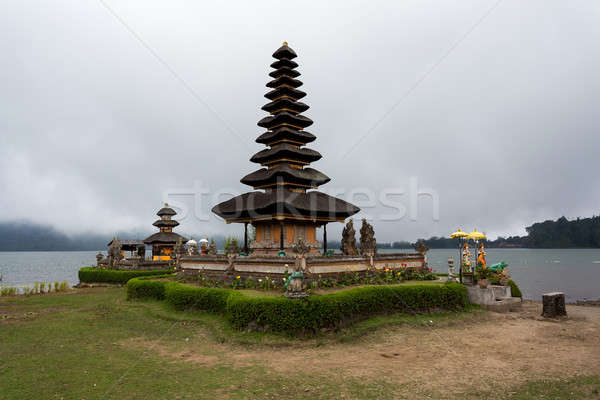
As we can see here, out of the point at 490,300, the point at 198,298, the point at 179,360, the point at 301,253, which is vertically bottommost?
the point at 179,360

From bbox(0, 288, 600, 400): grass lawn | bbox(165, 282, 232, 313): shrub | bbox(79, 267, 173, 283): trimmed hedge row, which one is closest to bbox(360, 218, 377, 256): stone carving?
bbox(0, 288, 600, 400): grass lawn

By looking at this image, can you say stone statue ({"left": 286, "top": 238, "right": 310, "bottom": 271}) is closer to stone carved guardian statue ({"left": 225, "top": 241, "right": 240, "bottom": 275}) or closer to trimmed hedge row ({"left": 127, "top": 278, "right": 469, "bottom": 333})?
trimmed hedge row ({"left": 127, "top": 278, "right": 469, "bottom": 333})

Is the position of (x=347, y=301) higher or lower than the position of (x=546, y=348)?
higher

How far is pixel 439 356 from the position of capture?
12.4 metres

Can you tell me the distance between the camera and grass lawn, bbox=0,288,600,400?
923 centimetres

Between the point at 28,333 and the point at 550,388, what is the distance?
64.9ft

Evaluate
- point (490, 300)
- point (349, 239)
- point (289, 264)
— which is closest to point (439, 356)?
point (289, 264)

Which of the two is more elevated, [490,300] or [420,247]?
[420,247]

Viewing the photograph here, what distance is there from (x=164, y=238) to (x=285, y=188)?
31.6m

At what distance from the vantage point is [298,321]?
14.1 m

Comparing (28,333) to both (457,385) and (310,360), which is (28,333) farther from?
(457,385)

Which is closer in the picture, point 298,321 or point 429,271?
point 298,321

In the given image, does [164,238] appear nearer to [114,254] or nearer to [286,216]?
[114,254]

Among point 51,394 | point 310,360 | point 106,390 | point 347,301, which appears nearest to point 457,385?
point 310,360
